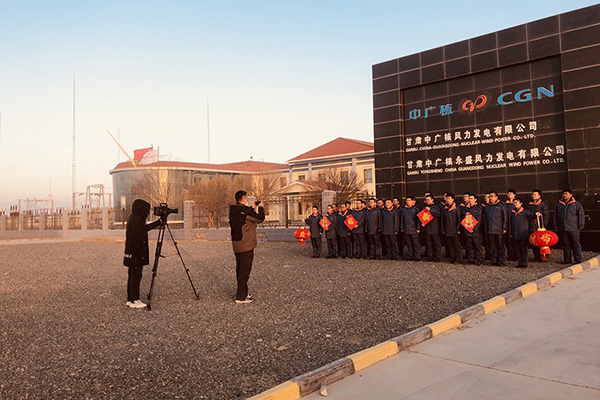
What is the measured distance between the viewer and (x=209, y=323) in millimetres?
6137

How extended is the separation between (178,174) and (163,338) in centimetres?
5284

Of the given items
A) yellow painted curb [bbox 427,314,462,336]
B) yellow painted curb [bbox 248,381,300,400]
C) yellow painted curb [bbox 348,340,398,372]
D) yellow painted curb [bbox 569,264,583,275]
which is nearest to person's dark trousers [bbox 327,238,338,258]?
yellow painted curb [bbox 569,264,583,275]

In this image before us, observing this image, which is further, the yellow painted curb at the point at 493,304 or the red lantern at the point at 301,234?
the red lantern at the point at 301,234

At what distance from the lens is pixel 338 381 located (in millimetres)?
3980

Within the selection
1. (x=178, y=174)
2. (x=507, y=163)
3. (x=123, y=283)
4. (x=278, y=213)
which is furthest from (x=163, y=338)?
(x=178, y=174)

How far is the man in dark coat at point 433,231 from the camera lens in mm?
11766

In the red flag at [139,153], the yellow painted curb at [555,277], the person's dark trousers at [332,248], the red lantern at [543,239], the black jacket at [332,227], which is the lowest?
the yellow painted curb at [555,277]

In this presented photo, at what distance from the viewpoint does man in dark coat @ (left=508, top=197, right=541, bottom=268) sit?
10.5 m

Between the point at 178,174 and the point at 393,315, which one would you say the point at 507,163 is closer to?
the point at 393,315

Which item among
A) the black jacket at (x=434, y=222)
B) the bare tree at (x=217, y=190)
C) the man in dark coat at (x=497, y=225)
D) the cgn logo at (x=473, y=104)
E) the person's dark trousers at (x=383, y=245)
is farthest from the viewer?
the bare tree at (x=217, y=190)

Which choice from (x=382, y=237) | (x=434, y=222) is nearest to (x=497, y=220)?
(x=434, y=222)

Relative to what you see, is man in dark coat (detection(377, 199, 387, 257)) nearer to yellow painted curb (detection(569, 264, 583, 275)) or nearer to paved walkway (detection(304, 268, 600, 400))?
yellow painted curb (detection(569, 264, 583, 275))

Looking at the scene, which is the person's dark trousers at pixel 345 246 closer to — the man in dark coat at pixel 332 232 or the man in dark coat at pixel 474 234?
the man in dark coat at pixel 332 232

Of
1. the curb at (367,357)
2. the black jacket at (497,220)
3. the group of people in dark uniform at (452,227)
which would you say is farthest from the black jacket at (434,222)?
the curb at (367,357)
